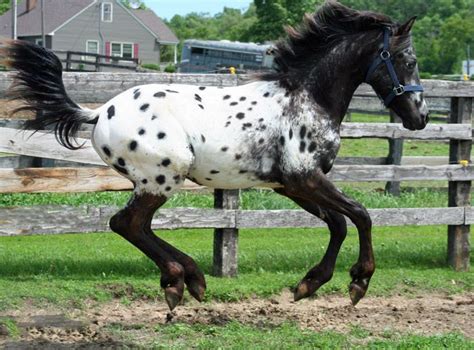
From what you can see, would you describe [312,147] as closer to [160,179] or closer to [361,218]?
[361,218]

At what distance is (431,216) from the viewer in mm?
8844

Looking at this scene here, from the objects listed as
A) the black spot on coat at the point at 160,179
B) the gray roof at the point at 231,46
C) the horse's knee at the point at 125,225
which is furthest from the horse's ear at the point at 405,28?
the gray roof at the point at 231,46

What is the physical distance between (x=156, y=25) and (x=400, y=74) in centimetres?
6430

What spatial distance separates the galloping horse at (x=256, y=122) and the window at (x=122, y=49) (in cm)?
Result: 5790

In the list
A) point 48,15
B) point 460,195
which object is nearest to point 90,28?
point 48,15

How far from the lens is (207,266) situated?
8.38 m

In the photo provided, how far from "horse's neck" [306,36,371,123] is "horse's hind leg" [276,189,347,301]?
69cm

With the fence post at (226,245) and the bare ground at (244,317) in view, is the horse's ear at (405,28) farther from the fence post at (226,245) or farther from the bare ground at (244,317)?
the fence post at (226,245)

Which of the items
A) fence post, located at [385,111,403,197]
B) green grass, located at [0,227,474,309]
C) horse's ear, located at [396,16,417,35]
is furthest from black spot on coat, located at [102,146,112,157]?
fence post, located at [385,111,403,197]

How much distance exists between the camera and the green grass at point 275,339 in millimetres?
5848

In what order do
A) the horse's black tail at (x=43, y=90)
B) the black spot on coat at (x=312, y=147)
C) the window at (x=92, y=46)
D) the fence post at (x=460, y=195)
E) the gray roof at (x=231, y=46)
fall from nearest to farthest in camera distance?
the black spot on coat at (x=312, y=147) → the horse's black tail at (x=43, y=90) → the fence post at (x=460, y=195) → the gray roof at (x=231, y=46) → the window at (x=92, y=46)

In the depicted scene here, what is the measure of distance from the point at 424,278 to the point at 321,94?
2.79m

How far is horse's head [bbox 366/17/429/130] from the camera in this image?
6273 mm

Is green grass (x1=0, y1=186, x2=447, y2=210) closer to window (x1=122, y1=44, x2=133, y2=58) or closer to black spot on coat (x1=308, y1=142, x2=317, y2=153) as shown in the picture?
black spot on coat (x1=308, y1=142, x2=317, y2=153)
